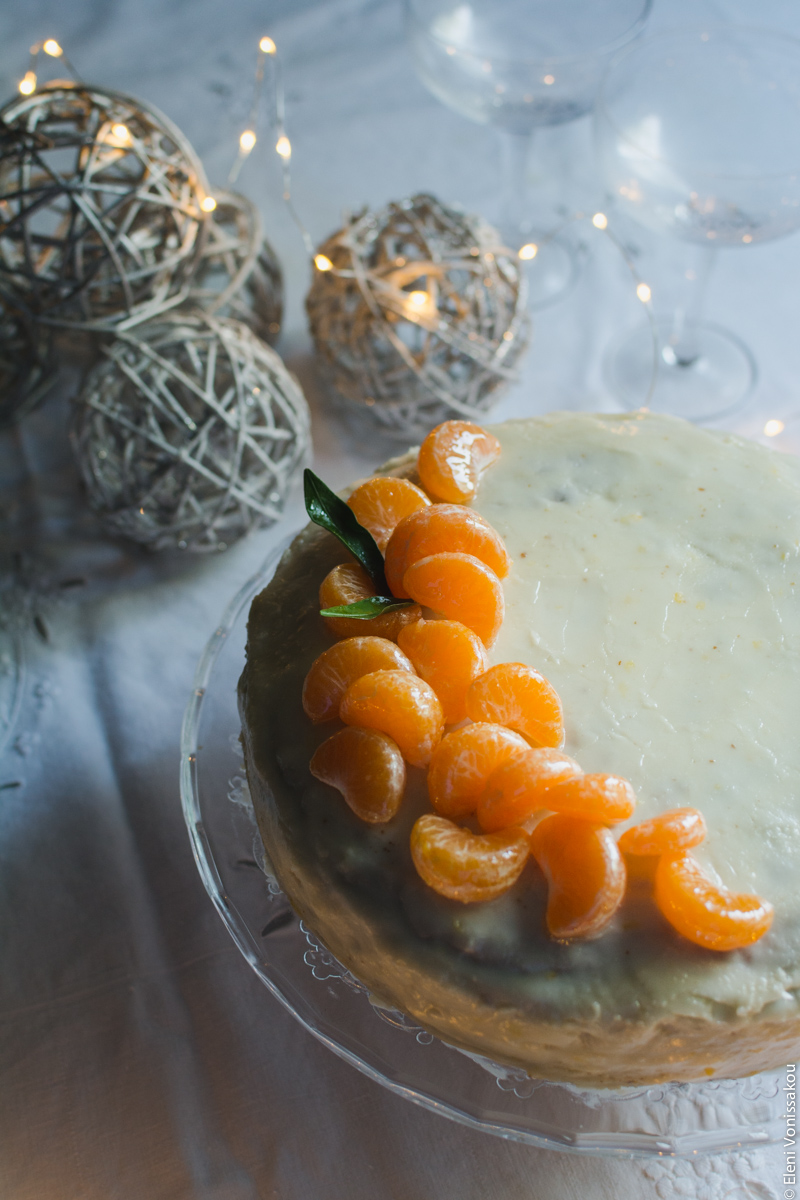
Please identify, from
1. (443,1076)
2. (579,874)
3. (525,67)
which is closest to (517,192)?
(525,67)

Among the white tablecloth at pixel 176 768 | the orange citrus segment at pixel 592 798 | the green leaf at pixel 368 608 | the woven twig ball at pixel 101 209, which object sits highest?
the woven twig ball at pixel 101 209

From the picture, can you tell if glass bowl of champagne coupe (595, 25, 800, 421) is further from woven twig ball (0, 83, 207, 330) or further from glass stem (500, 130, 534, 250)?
woven twig ball (0, 83, 207, 330)

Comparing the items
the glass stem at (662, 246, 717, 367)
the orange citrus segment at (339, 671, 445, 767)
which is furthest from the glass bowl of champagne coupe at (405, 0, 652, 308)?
the orange citrus segment at (339, 671, 445, 767)

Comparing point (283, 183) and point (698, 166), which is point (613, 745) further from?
point (283, 183)

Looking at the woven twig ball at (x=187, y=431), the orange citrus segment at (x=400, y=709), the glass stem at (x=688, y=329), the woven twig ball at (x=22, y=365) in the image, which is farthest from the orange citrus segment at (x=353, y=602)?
the glass stem at (x=688, y=329)

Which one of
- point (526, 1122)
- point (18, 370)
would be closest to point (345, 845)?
point (526, 1122)

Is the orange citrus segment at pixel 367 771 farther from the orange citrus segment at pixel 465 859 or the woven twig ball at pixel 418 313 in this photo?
the woven twig ball at pixel 418 313
